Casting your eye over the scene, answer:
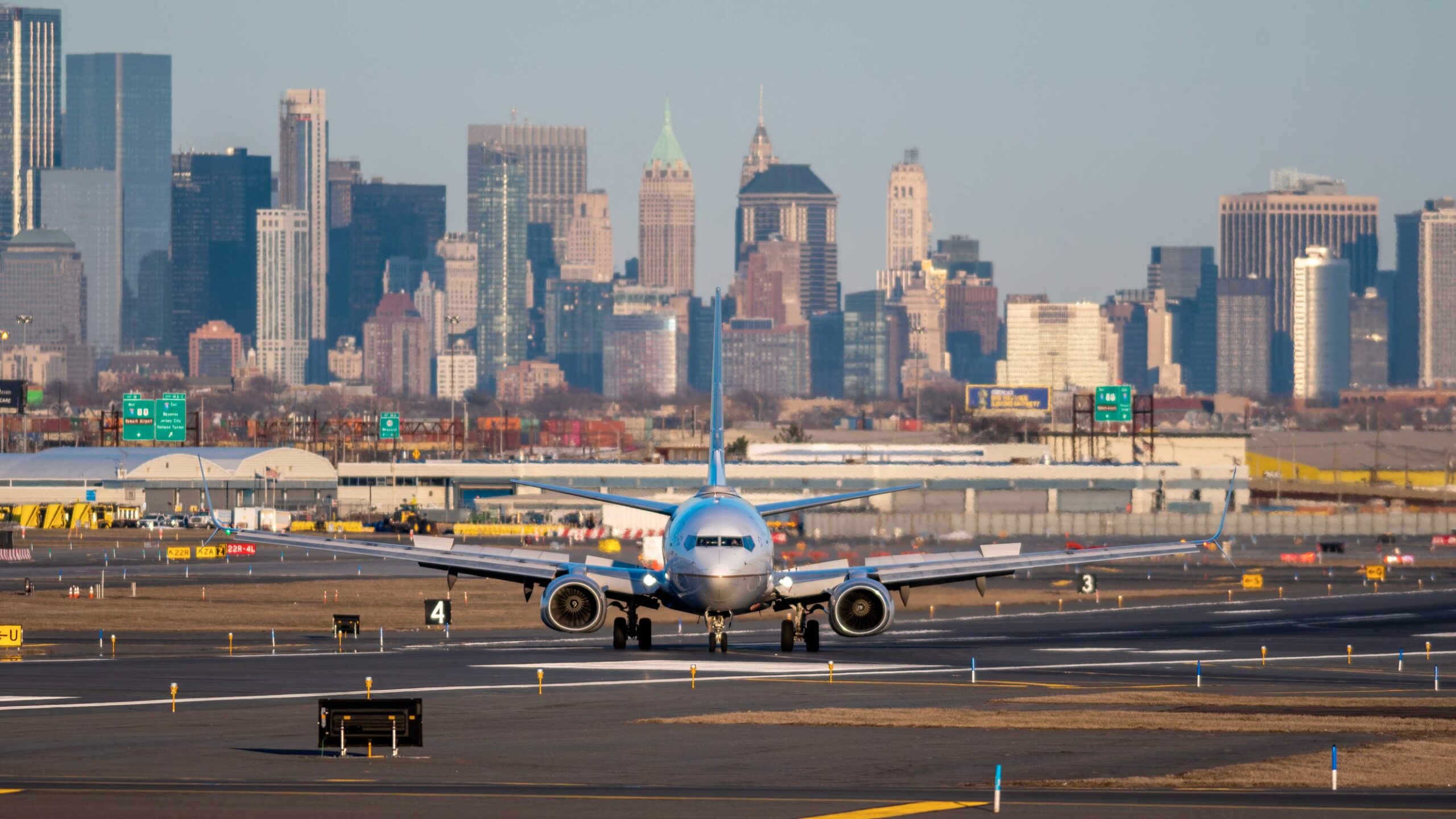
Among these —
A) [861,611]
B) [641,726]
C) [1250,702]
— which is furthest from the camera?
[861,611]

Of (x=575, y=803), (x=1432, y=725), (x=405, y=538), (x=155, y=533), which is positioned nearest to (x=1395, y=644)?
(x=1432, y=725)

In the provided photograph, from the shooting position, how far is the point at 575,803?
3438 cm

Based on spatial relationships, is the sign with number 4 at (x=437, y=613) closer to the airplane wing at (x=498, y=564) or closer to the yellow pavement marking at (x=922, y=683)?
the airplane wing at (x=498, y=564)

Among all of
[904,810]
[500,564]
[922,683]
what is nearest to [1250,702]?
[922,683]

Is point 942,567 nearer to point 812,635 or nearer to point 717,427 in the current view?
point 812,635

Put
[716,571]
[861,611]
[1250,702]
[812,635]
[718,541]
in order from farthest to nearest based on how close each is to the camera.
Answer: [812,635] < [861,611] < [718,541] < [716,571] < [1250,702]

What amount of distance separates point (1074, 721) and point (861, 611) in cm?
1383

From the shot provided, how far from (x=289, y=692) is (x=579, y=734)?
34.9ft

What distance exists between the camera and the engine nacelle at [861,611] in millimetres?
59344

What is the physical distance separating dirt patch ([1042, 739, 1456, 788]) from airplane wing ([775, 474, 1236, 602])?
18.9 metres

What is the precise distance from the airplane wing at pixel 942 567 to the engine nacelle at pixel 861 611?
106 centimetres

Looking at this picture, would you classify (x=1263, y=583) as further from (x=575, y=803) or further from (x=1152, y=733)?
(x=575, y=803)

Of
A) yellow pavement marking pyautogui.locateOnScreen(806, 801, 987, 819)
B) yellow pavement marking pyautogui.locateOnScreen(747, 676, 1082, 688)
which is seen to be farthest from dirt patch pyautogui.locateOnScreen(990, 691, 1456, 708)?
yellow pavement marking pyautogui.locateOnScreen(806, 801, 987, 819)

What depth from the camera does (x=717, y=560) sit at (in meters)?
57.3
